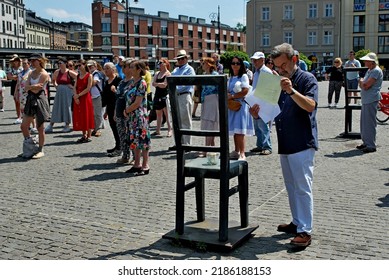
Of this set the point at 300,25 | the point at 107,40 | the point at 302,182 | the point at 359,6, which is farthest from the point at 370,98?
the point at 107,40

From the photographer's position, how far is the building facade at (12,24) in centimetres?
10419

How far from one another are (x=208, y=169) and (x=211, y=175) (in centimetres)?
7

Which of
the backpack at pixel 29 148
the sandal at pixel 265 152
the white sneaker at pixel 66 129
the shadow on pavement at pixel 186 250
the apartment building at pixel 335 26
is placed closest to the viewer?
the shadow on pavement at pixel 186 250

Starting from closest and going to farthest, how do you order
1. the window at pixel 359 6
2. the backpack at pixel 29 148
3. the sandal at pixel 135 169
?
the sandal at pixel 135 169
the backpack at pixel 29 148
the window at pixel 359 6

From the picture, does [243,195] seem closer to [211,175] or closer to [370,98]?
[211,175]

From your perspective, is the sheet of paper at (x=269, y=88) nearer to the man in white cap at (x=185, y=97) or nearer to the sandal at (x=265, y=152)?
the man in white cap at (x=185, y=97)

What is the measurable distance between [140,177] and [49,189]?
1468 millimetres

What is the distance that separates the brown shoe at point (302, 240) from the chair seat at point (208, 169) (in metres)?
0.85

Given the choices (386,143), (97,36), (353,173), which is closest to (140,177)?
(353,173)

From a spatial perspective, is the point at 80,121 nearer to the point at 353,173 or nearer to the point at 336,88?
the point at 353,173

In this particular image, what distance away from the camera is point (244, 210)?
5605 millimetres

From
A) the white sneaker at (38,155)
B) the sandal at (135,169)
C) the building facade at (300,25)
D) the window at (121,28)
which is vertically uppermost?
the window at (121,28)

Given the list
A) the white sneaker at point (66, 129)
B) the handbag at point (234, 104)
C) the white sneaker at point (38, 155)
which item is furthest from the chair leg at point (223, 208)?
the white sneaker at point (66, 129)

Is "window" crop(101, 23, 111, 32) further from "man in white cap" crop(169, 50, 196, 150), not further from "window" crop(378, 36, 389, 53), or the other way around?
"man in white cap" crop(169, 50, 196, 150)
